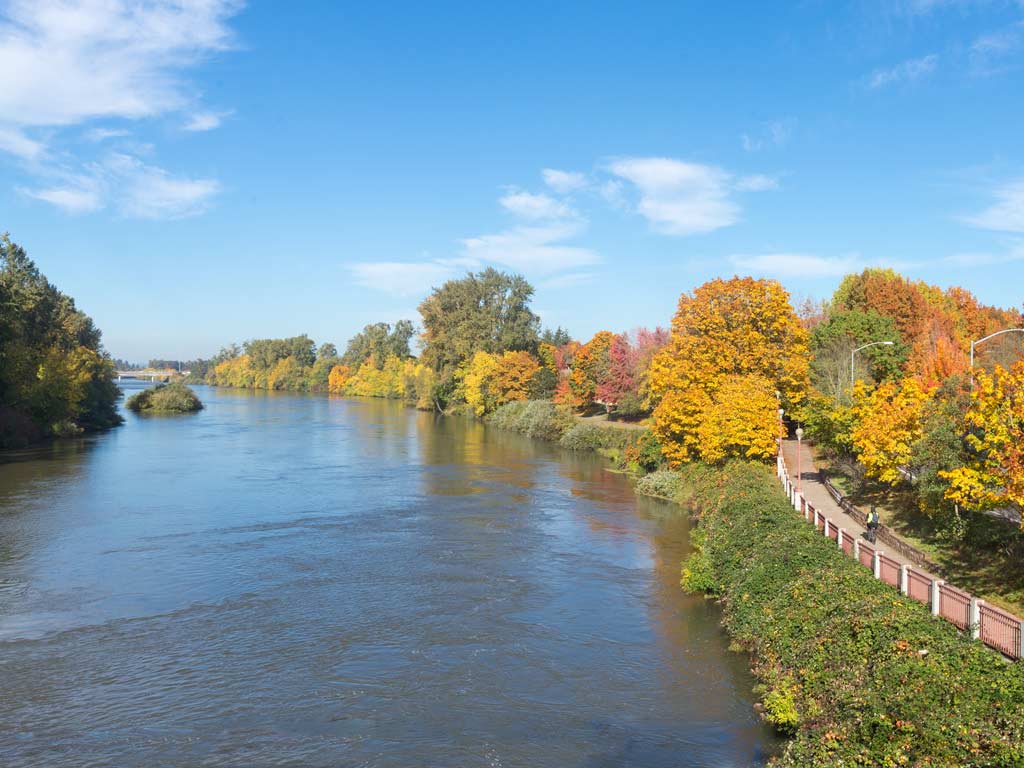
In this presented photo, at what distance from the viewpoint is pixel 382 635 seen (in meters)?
19.3

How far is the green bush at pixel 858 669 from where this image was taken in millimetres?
10492

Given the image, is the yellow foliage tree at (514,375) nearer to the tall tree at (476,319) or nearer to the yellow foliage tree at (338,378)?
the tall tree at (476,319)

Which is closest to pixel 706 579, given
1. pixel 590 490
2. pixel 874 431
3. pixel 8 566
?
pixel 874 431

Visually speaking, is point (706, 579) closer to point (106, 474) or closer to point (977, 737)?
point (977, 737)

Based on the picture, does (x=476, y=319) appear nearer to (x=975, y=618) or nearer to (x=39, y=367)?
(x=39, y=367)

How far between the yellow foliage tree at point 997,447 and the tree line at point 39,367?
59.4 m

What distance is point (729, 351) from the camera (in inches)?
1692

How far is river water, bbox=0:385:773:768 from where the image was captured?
46.6 ft

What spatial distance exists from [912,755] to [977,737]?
933 mm

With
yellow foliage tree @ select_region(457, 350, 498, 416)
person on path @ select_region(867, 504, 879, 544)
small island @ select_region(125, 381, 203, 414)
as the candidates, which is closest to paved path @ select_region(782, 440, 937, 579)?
person on path @ select_region(867, 504, 879, 544)

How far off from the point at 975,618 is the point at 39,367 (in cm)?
6975

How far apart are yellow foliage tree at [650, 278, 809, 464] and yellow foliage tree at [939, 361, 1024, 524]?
21904 millimetres

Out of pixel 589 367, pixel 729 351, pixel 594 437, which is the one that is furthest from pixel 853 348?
pixel 589 367

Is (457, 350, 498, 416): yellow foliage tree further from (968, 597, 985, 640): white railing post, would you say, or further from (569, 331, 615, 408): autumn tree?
(968, 597, 985, 640): white railing post
